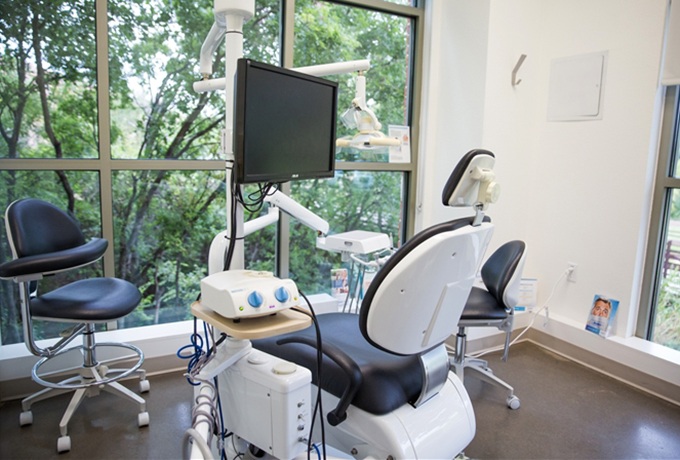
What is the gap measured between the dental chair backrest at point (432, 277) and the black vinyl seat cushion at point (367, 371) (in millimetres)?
146

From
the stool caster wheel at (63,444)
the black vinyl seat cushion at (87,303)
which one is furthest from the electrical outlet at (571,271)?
the stool caster wheel at (63,444)

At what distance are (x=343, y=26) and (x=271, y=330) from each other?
8.46ft

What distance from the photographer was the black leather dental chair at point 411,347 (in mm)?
1500

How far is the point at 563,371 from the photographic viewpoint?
306 centimetres

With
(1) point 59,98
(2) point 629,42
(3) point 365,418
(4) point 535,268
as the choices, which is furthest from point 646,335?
(1) point 59,98

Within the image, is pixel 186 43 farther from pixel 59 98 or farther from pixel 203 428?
pixel 203 428

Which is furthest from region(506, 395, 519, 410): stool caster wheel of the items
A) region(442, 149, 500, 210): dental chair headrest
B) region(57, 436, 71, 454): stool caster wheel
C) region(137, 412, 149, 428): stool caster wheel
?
region(57, 436, 71, 454): stool caster wheel

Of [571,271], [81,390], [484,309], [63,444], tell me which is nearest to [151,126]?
[81,390]

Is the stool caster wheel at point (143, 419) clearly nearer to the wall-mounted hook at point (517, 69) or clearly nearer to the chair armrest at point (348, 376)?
the chair armrest at point (348, 376)

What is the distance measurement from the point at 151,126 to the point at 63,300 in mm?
1131

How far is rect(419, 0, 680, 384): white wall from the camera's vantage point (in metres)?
2.90

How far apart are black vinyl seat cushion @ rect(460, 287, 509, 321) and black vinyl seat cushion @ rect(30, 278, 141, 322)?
62.4 inches

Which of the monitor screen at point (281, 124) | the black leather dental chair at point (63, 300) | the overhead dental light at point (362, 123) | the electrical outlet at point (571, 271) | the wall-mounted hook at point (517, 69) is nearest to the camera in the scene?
the monitor screen at point (281, 124)

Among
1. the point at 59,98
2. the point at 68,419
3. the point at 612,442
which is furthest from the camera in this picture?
the point at 59,98
